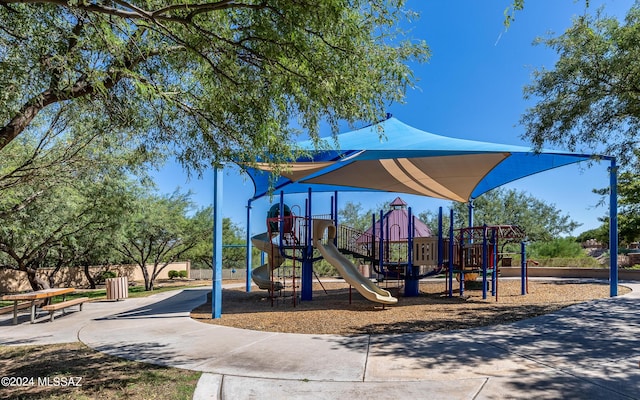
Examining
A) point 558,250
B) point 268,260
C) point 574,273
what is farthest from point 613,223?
point 558,250

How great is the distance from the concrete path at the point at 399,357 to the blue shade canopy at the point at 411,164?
3416 mm

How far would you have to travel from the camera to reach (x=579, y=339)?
626 cm

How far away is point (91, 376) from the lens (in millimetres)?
5074

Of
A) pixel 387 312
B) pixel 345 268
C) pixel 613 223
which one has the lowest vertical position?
pixel 387 312

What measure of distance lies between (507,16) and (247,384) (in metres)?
4.55

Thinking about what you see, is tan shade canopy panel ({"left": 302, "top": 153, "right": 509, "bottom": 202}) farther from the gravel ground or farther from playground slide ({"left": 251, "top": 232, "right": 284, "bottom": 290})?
the gravel ground

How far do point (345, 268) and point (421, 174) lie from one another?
5.25 metres

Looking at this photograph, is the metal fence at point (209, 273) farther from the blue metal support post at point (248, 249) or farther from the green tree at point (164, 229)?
the blue metal support post at point (248, 249)

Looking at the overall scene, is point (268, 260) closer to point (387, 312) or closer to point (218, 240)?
point (218, 240)

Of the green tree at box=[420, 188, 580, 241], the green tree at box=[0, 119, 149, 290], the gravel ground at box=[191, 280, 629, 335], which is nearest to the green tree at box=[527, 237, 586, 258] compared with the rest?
the green tree at box=[420, 188, 580, 241]

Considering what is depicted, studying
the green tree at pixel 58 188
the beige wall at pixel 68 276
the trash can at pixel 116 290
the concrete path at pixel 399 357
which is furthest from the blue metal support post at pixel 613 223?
the beige wall at pixel 68 276

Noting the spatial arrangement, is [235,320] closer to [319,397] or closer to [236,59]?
[319,397]

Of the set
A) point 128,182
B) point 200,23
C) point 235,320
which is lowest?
point 235,320

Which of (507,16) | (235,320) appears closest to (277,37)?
(507,16)
